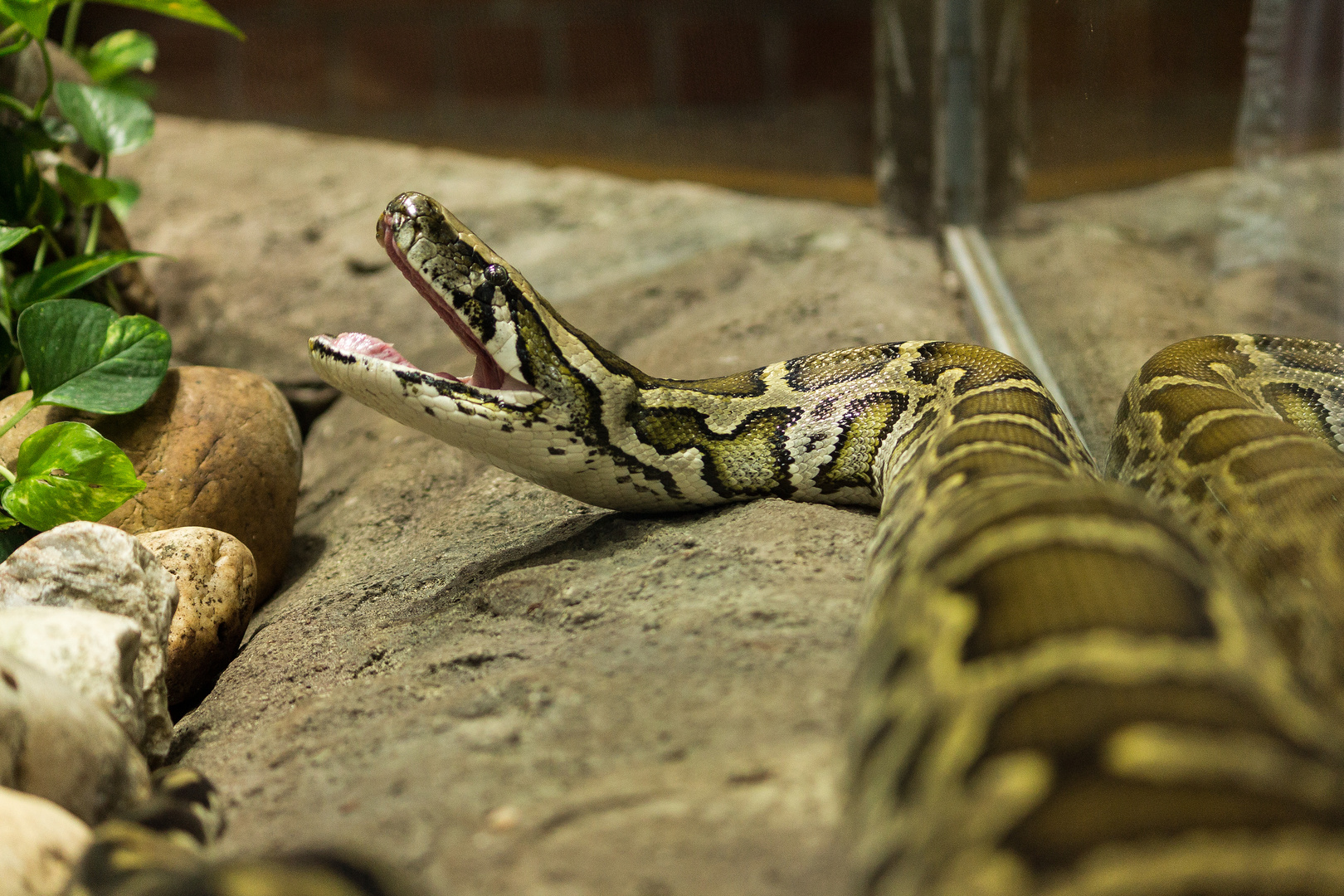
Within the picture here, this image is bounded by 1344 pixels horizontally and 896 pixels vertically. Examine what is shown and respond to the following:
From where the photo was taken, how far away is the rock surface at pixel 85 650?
2234mm

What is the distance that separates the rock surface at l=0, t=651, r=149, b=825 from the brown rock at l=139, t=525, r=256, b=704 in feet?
2.52

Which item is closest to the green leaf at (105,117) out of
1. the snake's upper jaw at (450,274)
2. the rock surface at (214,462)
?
the rock surface at (214,462)

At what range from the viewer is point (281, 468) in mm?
3742

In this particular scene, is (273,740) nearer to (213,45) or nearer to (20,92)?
(20,92)

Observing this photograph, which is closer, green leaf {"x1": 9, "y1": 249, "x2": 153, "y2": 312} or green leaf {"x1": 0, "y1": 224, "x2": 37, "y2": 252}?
green leaf {"x1": 0, "y1": 224, "x2": 37, "y2": 252}

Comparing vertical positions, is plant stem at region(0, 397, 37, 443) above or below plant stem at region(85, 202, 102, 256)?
below

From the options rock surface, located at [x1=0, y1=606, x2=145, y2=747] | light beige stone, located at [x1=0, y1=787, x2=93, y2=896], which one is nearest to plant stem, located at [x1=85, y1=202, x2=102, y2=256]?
rock surface, located at [x1=0, y1=606, x2=145, y2=747]

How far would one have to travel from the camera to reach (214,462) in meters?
3.52

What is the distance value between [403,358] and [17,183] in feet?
7.20

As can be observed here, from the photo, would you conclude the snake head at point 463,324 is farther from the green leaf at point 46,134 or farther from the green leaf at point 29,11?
the green leaf at point 46,134

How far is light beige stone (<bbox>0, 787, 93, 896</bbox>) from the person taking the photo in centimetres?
170

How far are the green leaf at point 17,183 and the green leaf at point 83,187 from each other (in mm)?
132

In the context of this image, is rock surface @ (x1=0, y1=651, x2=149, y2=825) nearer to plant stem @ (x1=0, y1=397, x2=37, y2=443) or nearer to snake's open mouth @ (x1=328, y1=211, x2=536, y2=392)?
snake's open mouth @ (x1=328, y1=211, x2=536, y2=392)

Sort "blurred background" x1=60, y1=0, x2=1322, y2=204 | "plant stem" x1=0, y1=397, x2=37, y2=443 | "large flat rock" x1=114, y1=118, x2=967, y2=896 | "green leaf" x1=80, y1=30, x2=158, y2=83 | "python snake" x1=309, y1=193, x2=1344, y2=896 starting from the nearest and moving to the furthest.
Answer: "python snake" x1=309, y1=193, x2=1344, y2=896, "large flat rock" x1=114, y1=118, x2=967, y2=896, "plant stem" x1=0, y1=397, x2=37, y2=443, "green leaf" x1=80, y1=30, x2=158, y2=83, "blurred background" x1=60, y1=0, x2=1322, y2=204
